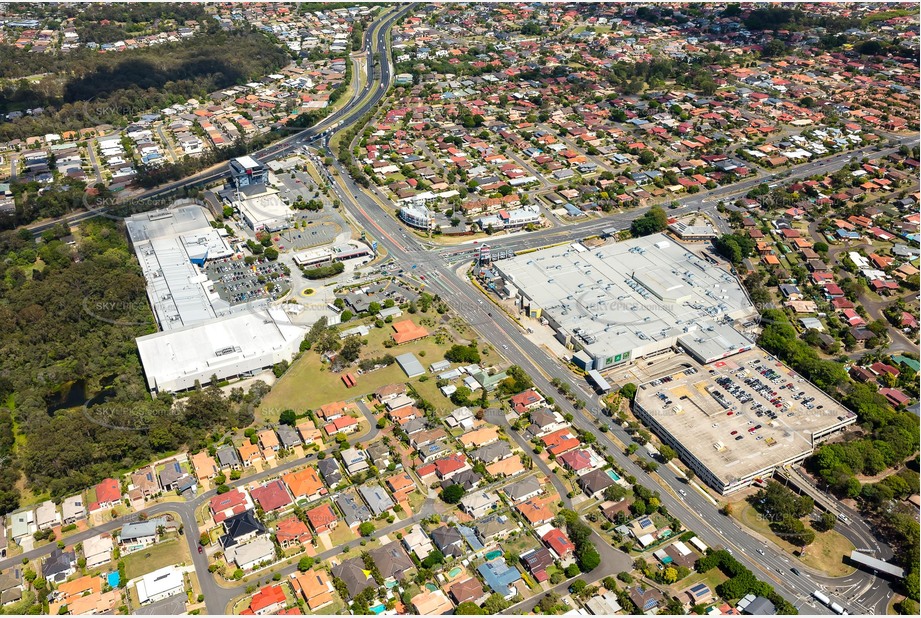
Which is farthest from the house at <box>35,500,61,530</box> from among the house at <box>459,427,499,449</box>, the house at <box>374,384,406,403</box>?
the house at <box>459,427,499,449</box>

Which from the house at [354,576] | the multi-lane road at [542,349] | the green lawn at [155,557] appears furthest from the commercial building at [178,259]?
the house at [354,576]

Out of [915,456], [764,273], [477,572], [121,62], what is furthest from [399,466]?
[121,62]

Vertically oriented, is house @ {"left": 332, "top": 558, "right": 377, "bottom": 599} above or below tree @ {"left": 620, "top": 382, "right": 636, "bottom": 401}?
below

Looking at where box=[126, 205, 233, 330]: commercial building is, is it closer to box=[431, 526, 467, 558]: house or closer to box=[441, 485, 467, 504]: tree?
box=[441, 485, 467, 504]: tree

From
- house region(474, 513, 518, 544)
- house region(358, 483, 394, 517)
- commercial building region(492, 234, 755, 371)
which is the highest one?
commercial building region(492, 234, 755, 371)

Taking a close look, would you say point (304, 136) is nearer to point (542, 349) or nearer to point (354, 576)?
point (542, 349)

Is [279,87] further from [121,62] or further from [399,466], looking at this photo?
[399,466]

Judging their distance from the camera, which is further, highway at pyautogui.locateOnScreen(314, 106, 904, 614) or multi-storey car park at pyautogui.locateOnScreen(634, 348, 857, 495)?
multi-storey car park at pyautogui.locateOnScreen(634, 348, 857, 495)
